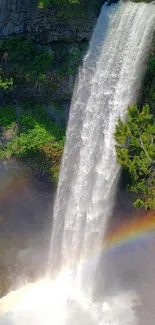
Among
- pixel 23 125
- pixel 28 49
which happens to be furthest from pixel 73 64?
pixel 23 125

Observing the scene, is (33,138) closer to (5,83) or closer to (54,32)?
(5,83)

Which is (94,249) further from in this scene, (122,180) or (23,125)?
(23,125)

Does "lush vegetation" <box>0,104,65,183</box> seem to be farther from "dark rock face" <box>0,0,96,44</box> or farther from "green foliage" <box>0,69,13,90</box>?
"dark rock face" <box>0,0,96,44</box>

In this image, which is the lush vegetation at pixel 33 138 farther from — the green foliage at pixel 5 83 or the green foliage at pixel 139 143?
the green foliage at pixel 139 143

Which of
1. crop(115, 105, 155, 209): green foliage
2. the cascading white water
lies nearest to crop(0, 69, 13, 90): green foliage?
the cascading white water

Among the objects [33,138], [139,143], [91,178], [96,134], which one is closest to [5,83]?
[33,138]

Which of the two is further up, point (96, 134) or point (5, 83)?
point (5, 83)
